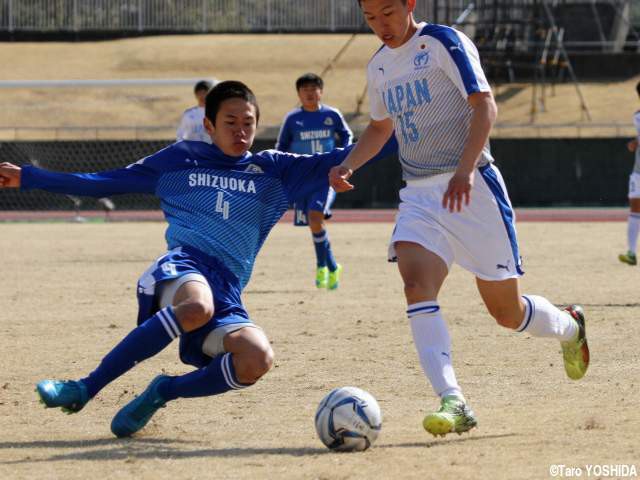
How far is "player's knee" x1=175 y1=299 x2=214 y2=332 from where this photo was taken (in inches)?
192

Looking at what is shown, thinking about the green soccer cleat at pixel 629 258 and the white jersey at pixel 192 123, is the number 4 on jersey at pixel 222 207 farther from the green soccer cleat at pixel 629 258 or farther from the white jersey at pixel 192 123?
the white jersey at pixel 192 123

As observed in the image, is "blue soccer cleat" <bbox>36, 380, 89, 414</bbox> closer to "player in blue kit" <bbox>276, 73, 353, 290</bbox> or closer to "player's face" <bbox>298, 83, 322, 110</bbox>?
"player in blue kit" <bbox>276, 73, 353, 290</bbox>

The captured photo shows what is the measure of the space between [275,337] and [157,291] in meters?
3.08

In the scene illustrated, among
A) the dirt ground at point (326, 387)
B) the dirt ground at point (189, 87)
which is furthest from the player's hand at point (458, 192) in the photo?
the dirt ground at point (189, 87)

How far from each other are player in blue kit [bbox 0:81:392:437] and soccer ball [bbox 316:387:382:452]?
38cm

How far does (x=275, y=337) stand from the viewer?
27.0 ft

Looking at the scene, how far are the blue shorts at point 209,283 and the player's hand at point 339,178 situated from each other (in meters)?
0.61

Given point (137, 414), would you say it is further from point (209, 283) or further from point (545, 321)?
point (545, 321)

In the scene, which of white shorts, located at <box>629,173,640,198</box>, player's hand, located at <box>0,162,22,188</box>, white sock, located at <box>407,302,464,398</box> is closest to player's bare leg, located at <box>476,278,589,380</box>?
white sock, located at <box>407,302,464,398</box>

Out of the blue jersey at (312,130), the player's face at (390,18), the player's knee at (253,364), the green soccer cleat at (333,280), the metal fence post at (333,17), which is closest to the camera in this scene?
the player's knee at (253,364)

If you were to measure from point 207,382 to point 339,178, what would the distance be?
1.08 m

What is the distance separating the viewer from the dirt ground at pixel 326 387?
459 cm

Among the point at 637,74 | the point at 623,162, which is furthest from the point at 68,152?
the point at 637,74

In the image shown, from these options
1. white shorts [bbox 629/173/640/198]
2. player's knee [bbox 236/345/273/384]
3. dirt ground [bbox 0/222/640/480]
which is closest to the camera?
dirt ground [bbox 0/222/640/480]
